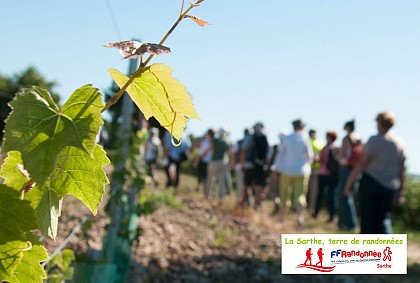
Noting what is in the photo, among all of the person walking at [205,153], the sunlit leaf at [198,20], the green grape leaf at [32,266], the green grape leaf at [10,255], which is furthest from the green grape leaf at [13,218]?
the person walking at [205,153]

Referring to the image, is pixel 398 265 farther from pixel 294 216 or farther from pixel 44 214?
pixel 294 216

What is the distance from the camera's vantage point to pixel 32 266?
0.83m

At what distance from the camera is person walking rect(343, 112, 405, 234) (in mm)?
6105

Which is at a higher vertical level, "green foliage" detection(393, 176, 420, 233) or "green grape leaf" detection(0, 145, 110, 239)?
"green foliage" detection(393, 176, 420, 233)

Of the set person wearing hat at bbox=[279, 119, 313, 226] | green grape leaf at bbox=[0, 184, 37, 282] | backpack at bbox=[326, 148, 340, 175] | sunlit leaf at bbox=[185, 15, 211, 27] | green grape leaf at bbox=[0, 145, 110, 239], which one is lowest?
green grape leaf at bbox=[0, 184, 37, 282]

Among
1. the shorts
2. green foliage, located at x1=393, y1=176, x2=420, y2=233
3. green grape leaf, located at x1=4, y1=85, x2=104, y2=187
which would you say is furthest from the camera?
green foliage, located at x1=393, y1=176, x2=420, y2=233

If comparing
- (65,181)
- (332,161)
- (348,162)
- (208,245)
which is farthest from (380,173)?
(65,181)

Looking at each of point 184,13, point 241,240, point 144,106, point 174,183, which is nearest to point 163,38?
point 184,13

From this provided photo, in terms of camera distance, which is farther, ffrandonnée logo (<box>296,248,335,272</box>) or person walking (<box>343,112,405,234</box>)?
person walking (<box>343,112,405,234</box>)

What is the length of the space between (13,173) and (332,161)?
10209 millimetres

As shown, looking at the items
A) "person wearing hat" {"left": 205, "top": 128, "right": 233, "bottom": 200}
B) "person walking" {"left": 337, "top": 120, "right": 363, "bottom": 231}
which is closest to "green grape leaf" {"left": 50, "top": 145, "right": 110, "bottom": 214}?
"person walking" {"left": 337, "top": 120, "right": 363, "bottom": 231}

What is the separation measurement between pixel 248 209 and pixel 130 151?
17.2 feet

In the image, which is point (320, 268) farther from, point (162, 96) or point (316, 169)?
point (316, 169)

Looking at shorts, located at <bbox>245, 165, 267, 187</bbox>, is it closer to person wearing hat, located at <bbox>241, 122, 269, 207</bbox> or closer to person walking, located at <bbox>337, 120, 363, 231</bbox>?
person wearing hat, located at <bbox>241, 122, 269, 207</bbox>
